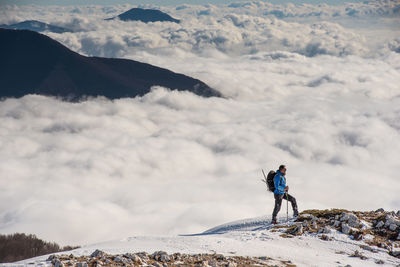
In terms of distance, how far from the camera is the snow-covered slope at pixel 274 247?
646 inches

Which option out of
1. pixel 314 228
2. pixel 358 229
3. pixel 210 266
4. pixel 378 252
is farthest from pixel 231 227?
pixel 210 266

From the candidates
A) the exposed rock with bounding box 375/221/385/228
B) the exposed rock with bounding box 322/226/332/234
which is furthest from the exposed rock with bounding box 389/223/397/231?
the exposed rock with bounding box 322/226/332/234

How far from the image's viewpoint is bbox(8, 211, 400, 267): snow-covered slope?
16406 millimetres

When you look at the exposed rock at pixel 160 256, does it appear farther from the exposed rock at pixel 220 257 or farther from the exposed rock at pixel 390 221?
the exposed rock at pixel 390 221

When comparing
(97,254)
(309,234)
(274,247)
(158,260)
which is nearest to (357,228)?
(309,234)

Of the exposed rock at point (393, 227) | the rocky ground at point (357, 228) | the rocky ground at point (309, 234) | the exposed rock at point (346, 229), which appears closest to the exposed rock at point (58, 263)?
the rocky ground at point (309, 234)

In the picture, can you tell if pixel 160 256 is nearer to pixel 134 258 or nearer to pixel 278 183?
pixel 134 258

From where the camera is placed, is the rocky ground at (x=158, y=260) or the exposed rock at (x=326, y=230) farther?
the exposed rock at (x=326, y=230)

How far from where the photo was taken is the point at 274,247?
17891 millimetres

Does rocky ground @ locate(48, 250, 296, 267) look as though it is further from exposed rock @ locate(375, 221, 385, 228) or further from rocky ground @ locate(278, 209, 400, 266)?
exposed rock @ locate(375, 221, 385, 228)

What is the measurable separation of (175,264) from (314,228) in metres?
9.34

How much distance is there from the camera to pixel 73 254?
15.2 metres

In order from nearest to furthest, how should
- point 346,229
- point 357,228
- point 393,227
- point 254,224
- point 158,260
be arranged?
→ point 158,260
point 346,229
point 393,227
point 357,228
point 254,224

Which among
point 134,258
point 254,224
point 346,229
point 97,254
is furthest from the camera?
point 254,224
